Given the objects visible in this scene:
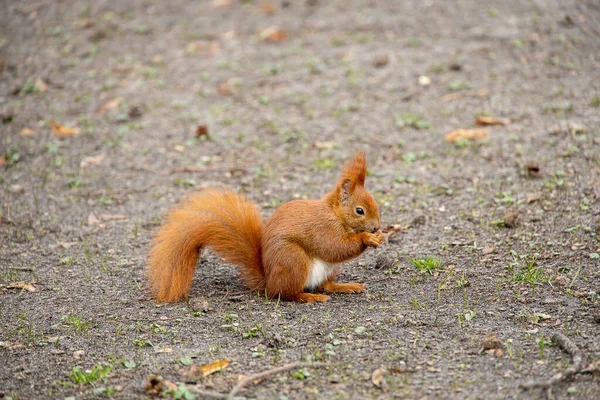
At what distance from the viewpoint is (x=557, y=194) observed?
13.5 feet

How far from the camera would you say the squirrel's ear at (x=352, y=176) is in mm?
3301

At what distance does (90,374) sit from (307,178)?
2.39 m

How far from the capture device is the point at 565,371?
2.53 m

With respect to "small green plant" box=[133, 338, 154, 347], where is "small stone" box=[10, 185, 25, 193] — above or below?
below

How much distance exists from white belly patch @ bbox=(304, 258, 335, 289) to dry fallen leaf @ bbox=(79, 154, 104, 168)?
2.44 metres

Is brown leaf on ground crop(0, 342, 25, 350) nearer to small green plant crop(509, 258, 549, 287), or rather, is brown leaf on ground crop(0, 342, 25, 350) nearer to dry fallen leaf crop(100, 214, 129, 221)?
dry fallen leaf crop(100, 214, 129, 221)

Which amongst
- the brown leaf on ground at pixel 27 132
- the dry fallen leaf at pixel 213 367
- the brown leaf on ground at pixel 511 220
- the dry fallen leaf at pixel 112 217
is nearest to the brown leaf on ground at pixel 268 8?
the brown leaf on ground at pixel 27 132

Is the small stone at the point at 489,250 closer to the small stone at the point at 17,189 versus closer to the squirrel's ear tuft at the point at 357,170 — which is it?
the squirrel's ear tuft at the point at 357,170

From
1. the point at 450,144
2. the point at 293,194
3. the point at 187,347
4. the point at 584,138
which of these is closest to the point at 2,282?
the point at 187,347

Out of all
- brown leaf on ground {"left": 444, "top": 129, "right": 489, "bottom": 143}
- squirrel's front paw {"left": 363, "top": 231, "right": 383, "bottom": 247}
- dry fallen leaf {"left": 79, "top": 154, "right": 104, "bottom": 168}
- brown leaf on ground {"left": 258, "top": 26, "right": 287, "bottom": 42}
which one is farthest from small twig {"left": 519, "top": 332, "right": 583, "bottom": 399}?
brown leaf on ground {"left": 258, "top": 26, "right": 287, "bottom": 42}

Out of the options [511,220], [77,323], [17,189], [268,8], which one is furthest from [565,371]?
[268,8]

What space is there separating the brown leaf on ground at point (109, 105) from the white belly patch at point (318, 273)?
324 cm

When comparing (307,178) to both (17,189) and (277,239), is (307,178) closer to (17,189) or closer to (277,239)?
(277,239)

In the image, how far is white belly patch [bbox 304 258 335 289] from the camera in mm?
3320
